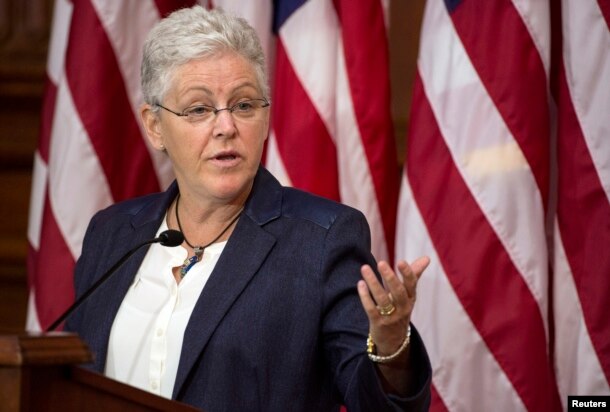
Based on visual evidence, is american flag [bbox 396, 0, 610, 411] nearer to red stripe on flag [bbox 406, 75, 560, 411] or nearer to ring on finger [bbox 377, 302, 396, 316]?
red stripe on flag [bbox 406, 75, 560, 411]

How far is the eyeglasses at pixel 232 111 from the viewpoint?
6.13 ft

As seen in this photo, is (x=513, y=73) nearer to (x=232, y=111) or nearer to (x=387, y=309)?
(x=232, y=111)

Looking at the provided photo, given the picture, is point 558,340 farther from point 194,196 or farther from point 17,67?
point 17,67

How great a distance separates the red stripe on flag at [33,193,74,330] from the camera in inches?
119

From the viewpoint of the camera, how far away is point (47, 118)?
3314 mm

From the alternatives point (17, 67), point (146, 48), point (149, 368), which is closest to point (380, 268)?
point (149, 368)

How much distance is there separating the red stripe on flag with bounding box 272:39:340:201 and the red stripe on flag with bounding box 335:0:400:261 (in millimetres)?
111

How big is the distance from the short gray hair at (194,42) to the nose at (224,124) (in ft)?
0.32

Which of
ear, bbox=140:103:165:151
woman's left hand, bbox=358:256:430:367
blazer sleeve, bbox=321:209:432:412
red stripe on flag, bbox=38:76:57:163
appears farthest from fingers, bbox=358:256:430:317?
red stripe on flag, bbox=38:76:57:163

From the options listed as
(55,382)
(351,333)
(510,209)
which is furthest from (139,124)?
(55,382)

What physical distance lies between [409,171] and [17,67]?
1641 mm

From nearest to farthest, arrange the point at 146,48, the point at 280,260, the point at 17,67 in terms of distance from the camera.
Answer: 1. the point at 280,260
2. the point at 146,48
3. the point at 17,67

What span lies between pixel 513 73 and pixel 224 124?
105cm

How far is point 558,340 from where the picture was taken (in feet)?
8.69
